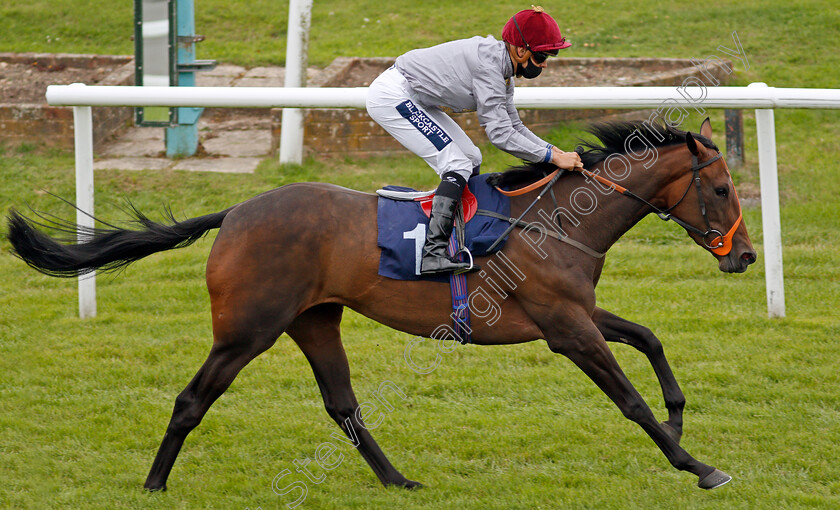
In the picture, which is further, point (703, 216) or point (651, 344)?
point (651, 344)

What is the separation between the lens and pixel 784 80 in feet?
35.4

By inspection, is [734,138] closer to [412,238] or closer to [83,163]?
[412,238]

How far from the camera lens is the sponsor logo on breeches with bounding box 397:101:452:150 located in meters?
4.34

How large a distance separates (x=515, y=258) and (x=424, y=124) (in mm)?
790

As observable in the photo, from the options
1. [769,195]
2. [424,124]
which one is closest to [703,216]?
[424,124]

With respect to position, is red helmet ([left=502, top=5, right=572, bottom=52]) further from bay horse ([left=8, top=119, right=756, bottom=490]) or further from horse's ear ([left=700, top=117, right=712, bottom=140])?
horse's ear ([left=700, top=117, right=712, bottom=140])

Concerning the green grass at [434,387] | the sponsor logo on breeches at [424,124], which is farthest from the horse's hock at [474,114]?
the sponsor logo on breeches at [424,124]

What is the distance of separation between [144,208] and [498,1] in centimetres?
785

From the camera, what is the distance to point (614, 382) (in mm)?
4121

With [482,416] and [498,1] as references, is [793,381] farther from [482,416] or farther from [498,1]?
[498,1]

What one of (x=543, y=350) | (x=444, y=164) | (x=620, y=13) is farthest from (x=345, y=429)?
(x=620, y=13)

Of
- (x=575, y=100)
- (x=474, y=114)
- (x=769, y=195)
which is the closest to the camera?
(x=575, y=100)

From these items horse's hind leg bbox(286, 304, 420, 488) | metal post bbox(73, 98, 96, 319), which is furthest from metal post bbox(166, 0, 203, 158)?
horse's hind leg bbox(286, 304, 420, 488)

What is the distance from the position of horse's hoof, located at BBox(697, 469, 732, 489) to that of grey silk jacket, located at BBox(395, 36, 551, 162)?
63.4 inches
